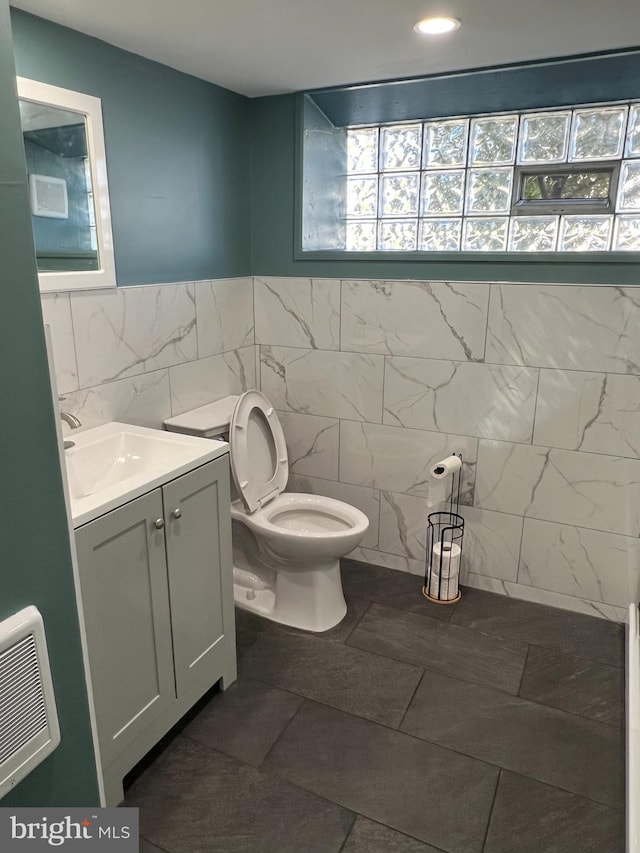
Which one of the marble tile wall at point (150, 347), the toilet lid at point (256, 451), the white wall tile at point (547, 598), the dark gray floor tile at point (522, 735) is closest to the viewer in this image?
the dark gray floor tile at point (522, 735)

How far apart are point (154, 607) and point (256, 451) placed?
3.35 ft

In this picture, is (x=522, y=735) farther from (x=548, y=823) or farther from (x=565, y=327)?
(x=565, y=327)

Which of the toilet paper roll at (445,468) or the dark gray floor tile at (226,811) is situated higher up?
the toilet paper roll at (445,468)

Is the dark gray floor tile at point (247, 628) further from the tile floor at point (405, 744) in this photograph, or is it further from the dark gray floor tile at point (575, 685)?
the dark gray floor tile at point (575, 685)

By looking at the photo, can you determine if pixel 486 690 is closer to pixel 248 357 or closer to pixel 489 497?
pixel 489 497

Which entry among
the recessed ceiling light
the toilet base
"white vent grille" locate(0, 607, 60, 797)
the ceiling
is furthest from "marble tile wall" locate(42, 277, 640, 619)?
"white vent grille" locate(0, 607, 60, 797)

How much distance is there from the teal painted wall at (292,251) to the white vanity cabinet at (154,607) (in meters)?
1.25

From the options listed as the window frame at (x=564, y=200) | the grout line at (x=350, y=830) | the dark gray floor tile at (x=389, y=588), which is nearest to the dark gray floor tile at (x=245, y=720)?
the grout line at (x=350, y=830)

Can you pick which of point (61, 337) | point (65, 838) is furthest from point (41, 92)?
point (65, 838)

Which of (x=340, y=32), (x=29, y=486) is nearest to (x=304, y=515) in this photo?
(x=29, y=486)

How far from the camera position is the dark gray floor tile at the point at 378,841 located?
158 cm

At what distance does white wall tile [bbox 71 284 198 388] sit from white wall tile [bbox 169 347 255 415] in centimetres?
7

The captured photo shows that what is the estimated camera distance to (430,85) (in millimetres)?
2455

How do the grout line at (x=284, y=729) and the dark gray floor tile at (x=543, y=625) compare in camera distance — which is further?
the dark gray floor tile at (x=543, y=625)
